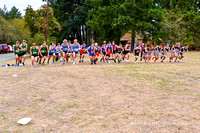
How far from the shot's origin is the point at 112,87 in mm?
8438

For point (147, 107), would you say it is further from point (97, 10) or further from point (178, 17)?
point (178, 17)

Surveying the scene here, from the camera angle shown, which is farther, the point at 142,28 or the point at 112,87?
the point at 142,28

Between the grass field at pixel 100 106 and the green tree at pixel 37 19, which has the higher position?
the green tree at pixel 37 19

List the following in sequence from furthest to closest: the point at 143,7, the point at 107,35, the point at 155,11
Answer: the point at 107,35 < the point at 143,7 < the point at 155,11

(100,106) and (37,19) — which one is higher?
(37,19)

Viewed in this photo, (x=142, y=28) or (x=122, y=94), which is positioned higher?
(x=142, y=28)

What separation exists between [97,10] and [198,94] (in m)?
35.8

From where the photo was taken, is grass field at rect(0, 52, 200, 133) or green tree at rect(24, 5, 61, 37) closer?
grass field at rect(0, 52, 200, 133)

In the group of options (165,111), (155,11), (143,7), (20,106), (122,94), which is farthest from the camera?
(143,7)

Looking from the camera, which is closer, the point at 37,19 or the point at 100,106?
the point at 100,106

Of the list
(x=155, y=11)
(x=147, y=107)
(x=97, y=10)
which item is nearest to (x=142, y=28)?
(x=155, y=11)

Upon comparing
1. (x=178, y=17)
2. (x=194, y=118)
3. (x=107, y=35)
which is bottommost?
(x=194, y=118)

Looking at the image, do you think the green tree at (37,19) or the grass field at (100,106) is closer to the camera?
the grass field at (100,106)

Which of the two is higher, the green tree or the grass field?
the green tree
